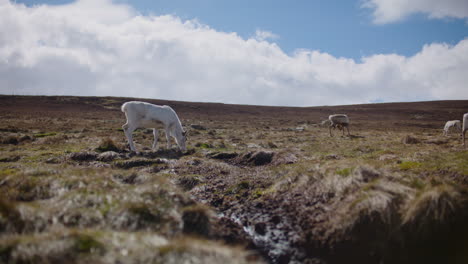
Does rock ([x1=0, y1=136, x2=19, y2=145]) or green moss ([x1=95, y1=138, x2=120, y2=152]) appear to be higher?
green moss ([x1=95, y1=138, x2=120, y2=152])

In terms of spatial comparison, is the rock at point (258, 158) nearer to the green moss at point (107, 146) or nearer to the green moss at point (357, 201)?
the green moss at point (107, 146)

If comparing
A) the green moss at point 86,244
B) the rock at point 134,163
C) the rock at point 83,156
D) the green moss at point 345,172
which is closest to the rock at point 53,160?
the rock at point 83,156

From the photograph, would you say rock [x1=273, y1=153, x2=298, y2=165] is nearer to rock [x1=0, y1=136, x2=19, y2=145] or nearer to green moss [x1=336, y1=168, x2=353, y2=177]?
green moss [x1=336, y1=168, x2=353, y2=177]

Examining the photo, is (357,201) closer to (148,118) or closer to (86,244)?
(86,244)

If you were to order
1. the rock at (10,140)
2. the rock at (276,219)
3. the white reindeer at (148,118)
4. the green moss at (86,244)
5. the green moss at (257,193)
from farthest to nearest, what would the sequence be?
the rock at (10,140)
the white reindeer at (148,118)
the green moss at (257,193)
the rock at (276,219)
the green moss at (86,244)

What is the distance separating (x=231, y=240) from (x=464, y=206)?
415cm

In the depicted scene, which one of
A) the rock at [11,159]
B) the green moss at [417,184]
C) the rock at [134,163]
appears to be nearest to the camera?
the green moss at [417,184]

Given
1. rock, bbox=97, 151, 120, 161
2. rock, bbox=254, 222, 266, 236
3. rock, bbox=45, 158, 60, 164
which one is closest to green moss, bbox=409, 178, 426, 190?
rock, bbox=254, 222, 266, 236

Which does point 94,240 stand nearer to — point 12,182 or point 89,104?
point 12,182

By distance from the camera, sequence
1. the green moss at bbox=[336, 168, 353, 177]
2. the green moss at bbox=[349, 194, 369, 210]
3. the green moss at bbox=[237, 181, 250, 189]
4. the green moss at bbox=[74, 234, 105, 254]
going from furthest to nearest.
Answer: the green moss at bbox=[237, 181, 250, 189] → the green moss at bbox=[336, 168, 353, 177] → the green moss at bbox=[349, 194, 369, 210] → the green moss at bbox=[74, 234, 105, 254]

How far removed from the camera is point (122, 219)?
179 inches

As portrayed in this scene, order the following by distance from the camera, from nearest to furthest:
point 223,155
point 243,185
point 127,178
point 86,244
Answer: point 86,244 < point 127,178 < point 243,185 < point 223,155

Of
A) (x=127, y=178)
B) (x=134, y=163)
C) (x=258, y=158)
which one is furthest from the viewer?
(x=258, y=158)

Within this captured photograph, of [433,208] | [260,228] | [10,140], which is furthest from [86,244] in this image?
[10,140]
